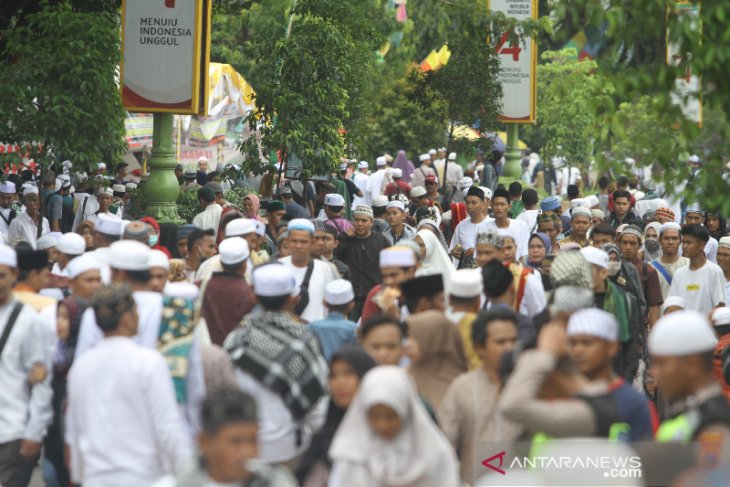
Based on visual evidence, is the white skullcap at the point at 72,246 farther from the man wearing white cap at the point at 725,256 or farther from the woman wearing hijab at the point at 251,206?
the woman wearing hijab at the point at 251,206

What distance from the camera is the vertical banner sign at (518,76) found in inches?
1060

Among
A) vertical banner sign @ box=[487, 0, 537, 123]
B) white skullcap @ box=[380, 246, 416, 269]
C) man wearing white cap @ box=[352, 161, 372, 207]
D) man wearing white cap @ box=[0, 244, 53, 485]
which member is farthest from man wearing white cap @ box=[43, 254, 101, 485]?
vertical banner sign @ box=[487, 0, 537, 123]

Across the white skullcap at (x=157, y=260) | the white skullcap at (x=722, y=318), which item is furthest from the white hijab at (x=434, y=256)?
the white skullcap at (x=157, y=260)

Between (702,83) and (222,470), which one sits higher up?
(702,83)

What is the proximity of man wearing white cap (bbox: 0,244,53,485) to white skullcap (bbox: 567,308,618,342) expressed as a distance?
3185 mm

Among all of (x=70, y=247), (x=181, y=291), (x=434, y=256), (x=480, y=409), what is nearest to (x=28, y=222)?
(x=434, y=256)

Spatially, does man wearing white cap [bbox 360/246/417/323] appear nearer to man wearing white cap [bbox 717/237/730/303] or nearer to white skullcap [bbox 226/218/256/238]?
white skullcap [bbox 226/218/256/238]

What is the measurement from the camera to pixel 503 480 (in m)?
6.04

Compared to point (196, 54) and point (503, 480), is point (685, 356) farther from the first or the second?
point (196, 54)

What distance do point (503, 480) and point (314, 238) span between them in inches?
267

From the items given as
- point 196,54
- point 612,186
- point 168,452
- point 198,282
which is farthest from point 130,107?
point 168,452

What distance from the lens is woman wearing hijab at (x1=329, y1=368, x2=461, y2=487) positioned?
6.16m

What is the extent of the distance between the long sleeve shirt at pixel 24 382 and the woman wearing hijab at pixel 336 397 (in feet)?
5.68

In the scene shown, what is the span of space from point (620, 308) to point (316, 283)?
7.56ft
